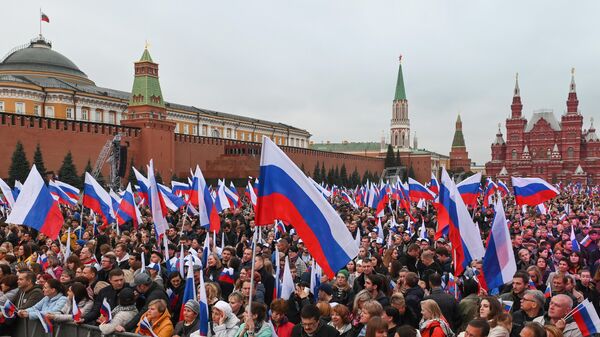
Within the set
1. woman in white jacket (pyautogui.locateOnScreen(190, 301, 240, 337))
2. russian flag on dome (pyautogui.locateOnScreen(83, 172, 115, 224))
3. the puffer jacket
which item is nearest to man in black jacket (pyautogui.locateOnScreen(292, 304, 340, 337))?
woman in white jacket (pyautogui.locateOnScreen(190, 301, 240, 337))

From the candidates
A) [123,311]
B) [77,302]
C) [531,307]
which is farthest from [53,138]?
[531,307]

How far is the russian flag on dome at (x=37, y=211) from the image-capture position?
1005 cm

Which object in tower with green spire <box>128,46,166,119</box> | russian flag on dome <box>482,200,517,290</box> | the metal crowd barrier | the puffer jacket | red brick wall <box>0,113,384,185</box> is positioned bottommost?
the metal crowd barrier

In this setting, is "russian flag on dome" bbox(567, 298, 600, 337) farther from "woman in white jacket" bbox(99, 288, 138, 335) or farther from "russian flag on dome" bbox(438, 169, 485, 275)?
"woman in white jacket" bbox(99, 288, 138, 335)

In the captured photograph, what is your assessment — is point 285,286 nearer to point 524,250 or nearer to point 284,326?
point 284,326

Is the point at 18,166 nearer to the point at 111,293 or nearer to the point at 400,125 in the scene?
the point at 111,293

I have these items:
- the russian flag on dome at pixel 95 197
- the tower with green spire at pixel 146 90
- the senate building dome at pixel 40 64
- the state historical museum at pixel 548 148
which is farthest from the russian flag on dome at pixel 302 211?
the state historical museum at pixel 548 148

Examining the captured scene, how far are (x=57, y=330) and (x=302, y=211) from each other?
9.90 feet

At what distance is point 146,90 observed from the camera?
48062 millimetres

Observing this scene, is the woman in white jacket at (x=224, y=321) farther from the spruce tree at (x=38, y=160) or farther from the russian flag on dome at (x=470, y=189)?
the spruce tree at (x=38, y=160)

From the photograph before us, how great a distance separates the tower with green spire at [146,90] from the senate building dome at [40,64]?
60.4ft

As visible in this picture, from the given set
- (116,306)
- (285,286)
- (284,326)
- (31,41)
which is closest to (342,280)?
(285,286)

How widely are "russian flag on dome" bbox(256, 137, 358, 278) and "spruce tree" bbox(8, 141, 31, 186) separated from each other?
1322 inches

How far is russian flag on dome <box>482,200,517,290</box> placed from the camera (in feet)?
21.7
